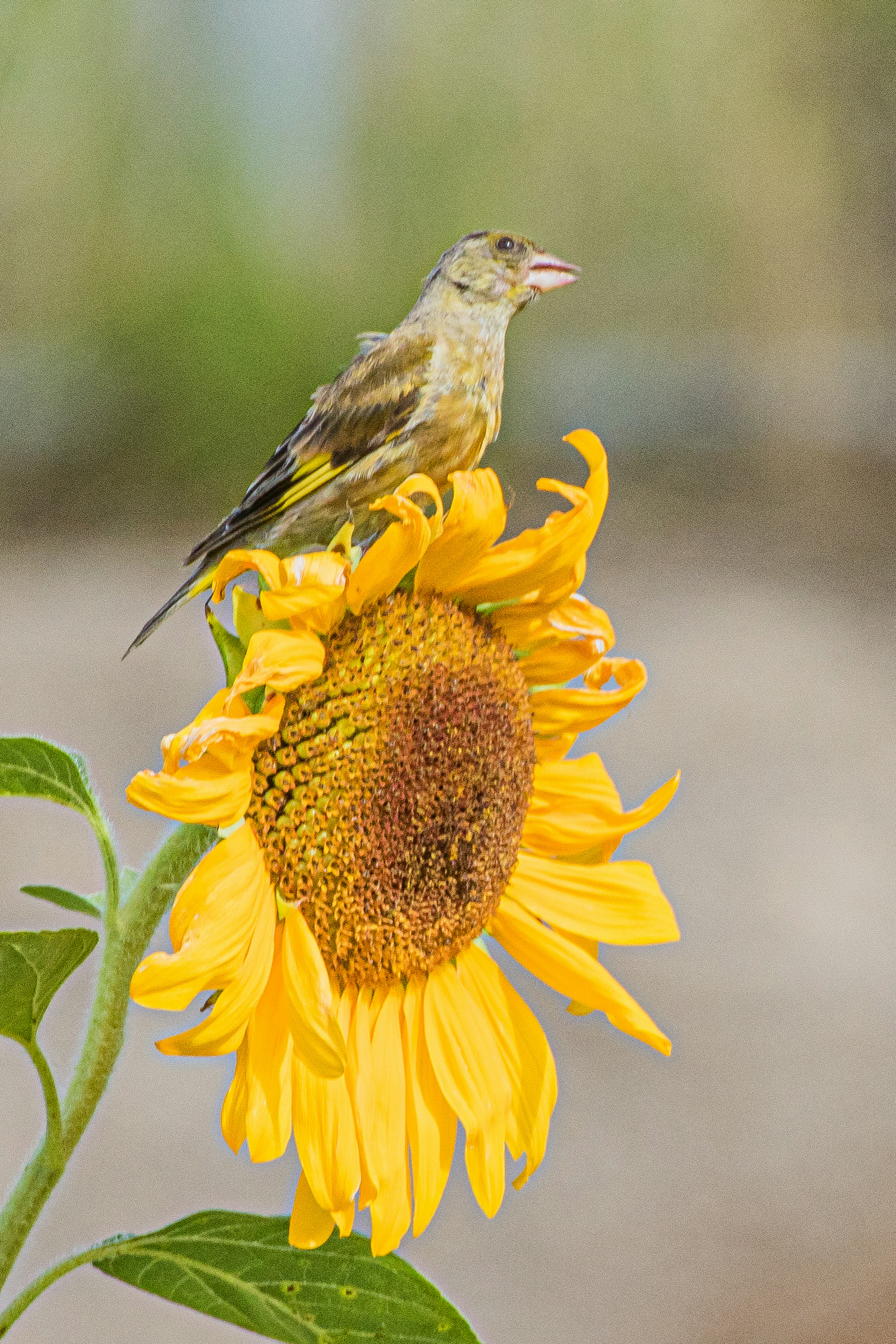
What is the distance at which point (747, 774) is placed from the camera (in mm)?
1520

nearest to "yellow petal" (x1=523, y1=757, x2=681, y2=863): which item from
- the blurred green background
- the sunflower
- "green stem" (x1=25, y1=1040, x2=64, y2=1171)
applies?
the sunflower

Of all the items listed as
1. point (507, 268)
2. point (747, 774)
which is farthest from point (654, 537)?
point (507, 268)

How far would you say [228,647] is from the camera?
18 cm

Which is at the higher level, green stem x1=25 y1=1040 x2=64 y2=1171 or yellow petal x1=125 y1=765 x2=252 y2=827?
yellow petal x1=125 y1=765 x2=252 y2=827

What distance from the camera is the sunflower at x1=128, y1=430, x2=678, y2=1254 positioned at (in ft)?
0.57

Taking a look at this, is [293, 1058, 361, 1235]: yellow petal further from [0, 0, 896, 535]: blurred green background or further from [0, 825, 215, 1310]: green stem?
[0, 0, 896, 535]: blurred green background

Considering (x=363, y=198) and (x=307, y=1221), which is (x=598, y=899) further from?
(x=363, y=198)

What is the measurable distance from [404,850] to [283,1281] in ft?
0.28

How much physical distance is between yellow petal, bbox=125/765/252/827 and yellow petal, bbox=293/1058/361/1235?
0.15 ft

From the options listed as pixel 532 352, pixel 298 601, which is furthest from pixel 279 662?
pixel 532 352

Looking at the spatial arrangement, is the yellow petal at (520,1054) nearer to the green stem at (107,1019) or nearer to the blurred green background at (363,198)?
the green stem at (107,1019)

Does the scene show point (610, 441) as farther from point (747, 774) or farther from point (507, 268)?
point (507, 268)

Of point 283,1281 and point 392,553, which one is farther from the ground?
point 392,553

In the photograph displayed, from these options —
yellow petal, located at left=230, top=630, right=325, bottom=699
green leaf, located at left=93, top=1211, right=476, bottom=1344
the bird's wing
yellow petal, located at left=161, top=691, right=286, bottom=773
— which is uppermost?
the bird's wing
